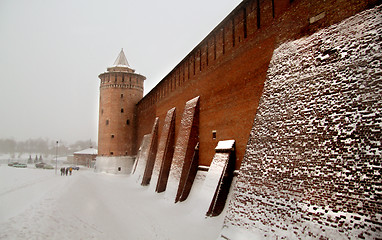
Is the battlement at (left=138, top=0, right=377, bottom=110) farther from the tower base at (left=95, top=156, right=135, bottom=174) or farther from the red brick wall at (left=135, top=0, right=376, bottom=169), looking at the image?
the tower base at (left=95, top=156, right=135, bottom=174)

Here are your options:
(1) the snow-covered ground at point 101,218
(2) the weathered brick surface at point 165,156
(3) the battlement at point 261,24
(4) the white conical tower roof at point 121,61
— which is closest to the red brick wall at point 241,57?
(3) the battlement at point 261,24

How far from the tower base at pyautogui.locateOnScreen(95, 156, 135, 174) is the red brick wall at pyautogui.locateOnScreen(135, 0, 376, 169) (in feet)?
40.2

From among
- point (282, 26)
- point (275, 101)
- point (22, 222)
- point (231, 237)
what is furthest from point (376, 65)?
point (22, 222)

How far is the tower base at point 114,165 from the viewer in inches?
831

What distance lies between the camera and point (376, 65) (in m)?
3.82

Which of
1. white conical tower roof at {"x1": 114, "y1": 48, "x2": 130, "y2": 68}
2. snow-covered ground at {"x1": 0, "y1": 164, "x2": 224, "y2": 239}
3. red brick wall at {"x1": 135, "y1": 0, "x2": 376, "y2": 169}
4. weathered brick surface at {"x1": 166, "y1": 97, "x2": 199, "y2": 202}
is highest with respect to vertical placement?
white conical tower roof at {"x1": 114, "y1": 48, "x2": 130, "y2": 68}

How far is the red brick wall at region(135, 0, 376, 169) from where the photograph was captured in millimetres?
5445

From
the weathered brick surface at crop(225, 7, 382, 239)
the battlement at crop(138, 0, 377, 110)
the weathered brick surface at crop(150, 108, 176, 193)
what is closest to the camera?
the weathered brick surface at crop(225, 7, 382, 239)

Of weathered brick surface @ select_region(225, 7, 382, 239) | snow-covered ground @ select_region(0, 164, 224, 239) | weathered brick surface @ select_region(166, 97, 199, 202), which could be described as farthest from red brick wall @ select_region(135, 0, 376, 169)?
snow-covered ground @ select_region(0, 164, 224, 239)

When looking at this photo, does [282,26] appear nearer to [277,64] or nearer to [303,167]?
[277,64]

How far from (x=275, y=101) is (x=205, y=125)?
4.26 meters

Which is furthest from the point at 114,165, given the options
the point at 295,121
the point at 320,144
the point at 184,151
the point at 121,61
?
the point at 320,144

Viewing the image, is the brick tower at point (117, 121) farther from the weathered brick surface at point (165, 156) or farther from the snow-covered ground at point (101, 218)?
the snow-covered ground at point (101, 218)

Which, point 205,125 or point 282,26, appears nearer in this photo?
point 282,26
